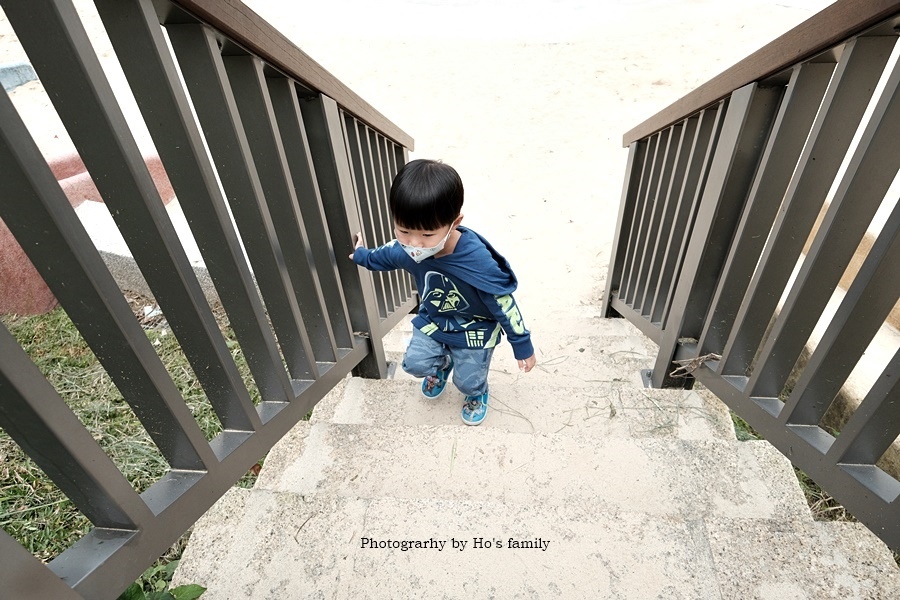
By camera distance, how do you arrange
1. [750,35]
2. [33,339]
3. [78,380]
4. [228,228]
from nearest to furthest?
1. [228,228]
2. [78,380]
3. [33,339]
4. [750,35]

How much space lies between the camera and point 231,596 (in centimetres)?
127

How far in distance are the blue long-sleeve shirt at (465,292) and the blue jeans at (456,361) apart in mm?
40

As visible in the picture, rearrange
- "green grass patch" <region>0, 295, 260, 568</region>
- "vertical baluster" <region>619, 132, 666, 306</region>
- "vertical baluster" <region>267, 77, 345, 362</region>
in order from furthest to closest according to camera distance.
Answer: "vertical baluster" <region>619, 132, 666, 306</region>, "green grass patch" <region>0, 295, 260, 568</region>, "vertical baluster" <region>267, 77, 345, 362</region>

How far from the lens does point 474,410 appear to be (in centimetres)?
213

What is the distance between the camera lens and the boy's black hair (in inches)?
58.9

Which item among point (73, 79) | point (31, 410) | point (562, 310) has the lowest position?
point (562, 310)

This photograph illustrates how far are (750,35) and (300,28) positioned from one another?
26.6 ft

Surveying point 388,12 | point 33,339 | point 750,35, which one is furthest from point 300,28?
point 33,339

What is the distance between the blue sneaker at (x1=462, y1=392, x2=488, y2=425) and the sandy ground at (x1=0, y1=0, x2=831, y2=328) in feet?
6.45

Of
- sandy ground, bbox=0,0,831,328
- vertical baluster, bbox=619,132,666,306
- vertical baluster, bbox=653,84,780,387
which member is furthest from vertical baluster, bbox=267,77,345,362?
sandy ground, bbox=0,0,831,328

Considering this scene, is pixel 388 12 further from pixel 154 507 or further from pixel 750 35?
pixel 154 507

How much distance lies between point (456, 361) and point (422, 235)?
0.63 m

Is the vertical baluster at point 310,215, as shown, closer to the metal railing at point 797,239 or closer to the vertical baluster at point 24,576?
the vertical baluster at point 24,576

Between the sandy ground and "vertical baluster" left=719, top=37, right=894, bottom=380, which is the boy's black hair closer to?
"vertical baluster" left=719, top=37, right=894, bottom=380
